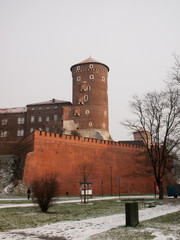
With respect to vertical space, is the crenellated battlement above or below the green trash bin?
above

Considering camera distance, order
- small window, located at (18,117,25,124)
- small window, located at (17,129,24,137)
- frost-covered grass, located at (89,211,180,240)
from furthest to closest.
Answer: small window, located at (18,117,25,124), small window, located at (17,129,24,137), frost-covered grass, located at (89,211,180,240)

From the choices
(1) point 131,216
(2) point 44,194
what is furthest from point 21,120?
(1) point 131,216

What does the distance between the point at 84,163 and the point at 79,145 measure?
7.46 feet

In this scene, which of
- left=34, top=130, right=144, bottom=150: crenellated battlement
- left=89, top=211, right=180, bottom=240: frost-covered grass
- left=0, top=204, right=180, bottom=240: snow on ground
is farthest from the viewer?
left=34, top=130, right=144, bottom=150: crenellated battlement

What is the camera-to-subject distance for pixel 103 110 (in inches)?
1857

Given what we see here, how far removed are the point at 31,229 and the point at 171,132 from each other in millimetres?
14734

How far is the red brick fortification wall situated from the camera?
28766 millimetres

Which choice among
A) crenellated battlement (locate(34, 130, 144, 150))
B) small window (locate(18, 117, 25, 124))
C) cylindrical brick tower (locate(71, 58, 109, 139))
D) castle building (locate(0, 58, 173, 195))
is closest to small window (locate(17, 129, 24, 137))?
castle building (locate(0, 58, 173, 195))

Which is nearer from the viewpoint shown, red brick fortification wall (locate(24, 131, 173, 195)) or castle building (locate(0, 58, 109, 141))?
red brick fortification wall (locate(24, 131, 173, 195))

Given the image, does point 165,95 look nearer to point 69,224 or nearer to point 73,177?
point 69,224

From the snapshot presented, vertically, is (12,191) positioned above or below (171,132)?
below

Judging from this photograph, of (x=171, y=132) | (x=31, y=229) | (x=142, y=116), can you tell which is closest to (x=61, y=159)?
(x=142, y=116)

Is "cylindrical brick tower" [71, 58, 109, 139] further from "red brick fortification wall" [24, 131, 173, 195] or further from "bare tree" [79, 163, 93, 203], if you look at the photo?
"bare tree" [79, 163, 93, 203]

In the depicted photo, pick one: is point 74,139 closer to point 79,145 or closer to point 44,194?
point 79,145
